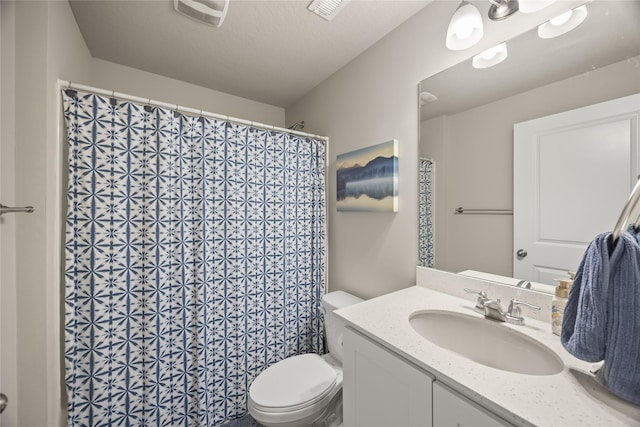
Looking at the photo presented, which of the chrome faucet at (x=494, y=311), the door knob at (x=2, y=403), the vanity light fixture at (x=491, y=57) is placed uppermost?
the vanity light fixture at (x=491, y=57)

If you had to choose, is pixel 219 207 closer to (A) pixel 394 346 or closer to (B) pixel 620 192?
(A) pixel 394 346

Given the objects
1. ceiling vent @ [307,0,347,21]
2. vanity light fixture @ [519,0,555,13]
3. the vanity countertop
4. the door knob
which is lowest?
the door knob

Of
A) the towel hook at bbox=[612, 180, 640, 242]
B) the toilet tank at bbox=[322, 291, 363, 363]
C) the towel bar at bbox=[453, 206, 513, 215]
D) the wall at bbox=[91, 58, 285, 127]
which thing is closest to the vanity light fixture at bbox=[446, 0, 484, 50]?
the towel bar at bbox=[453, 206, 513, 215]

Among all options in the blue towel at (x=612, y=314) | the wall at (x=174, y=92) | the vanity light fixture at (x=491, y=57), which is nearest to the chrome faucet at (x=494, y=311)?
the blue towel at (x=612, y=314)

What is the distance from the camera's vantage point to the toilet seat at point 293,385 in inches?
45.4

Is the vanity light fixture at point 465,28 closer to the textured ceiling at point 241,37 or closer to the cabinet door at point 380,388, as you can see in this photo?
the textured ceiling at point 241,37

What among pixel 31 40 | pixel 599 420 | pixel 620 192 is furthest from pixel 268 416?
pixel 31 40

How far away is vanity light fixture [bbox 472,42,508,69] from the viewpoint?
1.04m

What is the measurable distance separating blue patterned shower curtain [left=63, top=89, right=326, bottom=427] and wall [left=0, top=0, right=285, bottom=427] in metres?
0.06

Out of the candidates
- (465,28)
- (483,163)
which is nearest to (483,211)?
(483,163)

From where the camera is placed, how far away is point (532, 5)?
885 mm

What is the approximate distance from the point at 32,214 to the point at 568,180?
205 cm

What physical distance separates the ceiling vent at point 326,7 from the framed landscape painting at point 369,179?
0.72 metres

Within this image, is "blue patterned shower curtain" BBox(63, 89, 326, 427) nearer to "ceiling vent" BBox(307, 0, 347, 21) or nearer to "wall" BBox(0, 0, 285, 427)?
"wall" BBox(0, 0, 285, 427)
